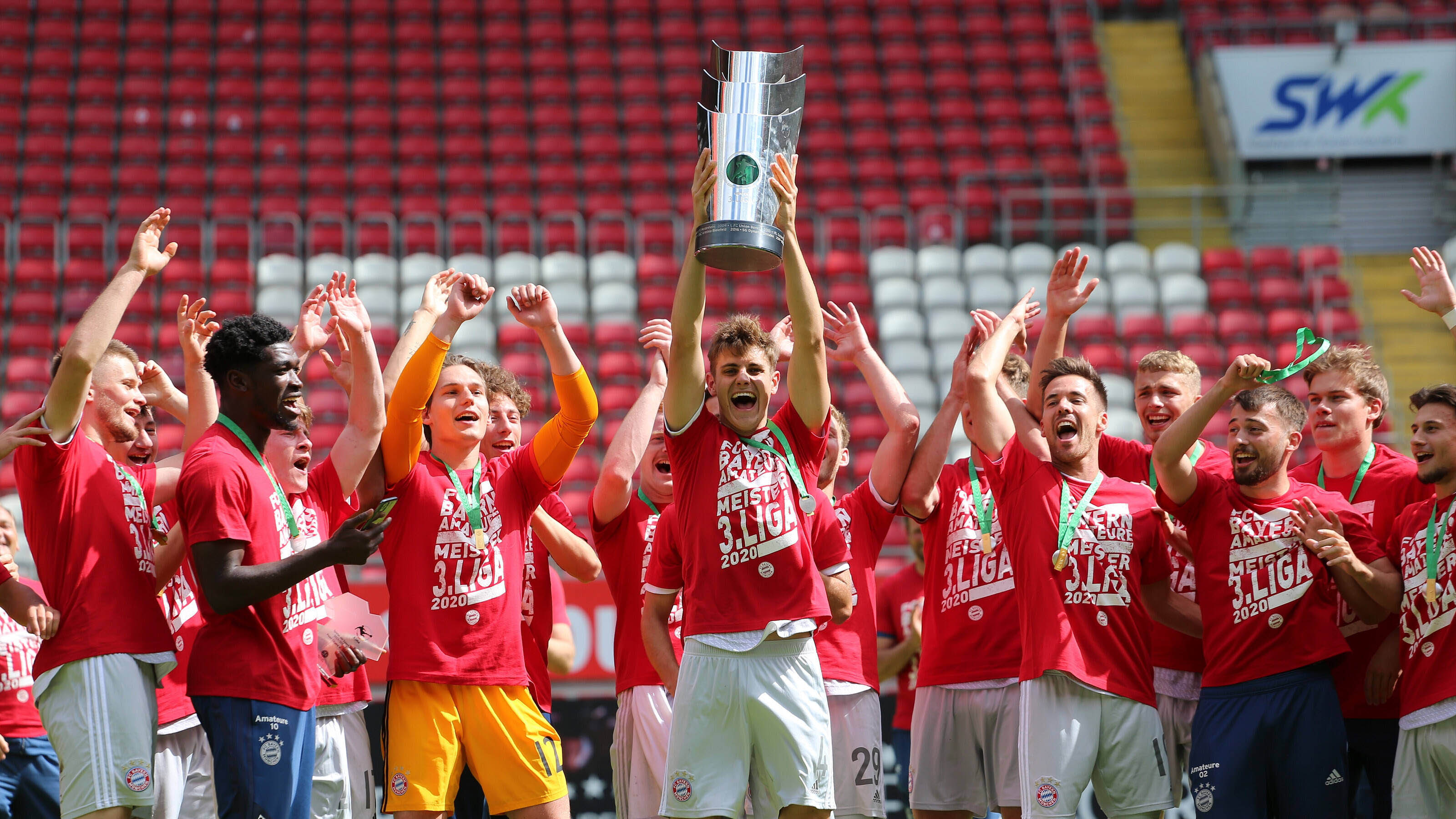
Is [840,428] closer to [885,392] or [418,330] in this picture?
[885,392]

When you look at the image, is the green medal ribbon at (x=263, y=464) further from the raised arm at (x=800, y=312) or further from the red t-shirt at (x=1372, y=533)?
the red t-shirt at (x=1372, y=533)

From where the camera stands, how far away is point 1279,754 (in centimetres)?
489

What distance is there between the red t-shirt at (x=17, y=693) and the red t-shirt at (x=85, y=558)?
4.46 feet

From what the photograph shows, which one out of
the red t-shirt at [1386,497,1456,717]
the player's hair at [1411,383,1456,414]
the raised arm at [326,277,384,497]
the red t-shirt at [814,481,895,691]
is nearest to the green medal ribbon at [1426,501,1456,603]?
the red t-shirt at [1386,497,1456,717]

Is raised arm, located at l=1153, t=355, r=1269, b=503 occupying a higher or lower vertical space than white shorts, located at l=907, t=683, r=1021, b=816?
higher

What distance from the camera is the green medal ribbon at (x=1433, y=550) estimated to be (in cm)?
483

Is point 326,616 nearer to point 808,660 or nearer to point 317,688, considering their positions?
point 317,688

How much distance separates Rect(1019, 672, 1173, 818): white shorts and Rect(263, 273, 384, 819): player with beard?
252cm

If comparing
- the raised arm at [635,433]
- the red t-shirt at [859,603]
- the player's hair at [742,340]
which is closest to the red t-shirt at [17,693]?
the raised arm at [635,433]

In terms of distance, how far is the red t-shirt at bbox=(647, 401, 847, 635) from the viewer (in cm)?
442

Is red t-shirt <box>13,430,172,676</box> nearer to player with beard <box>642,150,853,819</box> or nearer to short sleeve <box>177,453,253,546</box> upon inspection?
short sleeve <box>177,453,253,546</box>

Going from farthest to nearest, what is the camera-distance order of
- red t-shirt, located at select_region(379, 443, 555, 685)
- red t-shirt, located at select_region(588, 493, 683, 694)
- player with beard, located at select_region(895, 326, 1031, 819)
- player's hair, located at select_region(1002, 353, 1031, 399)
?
player's hair, located at select_region(1002, 353, 1031, 399), red t-shirt, located at select_region(588, 493, 683, 694), player with beard, located at select_region(895, 326, 1031, 819), red t-shirt, located at select_region(379, 443, 555, 685)

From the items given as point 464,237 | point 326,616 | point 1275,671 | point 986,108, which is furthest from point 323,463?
point 986,108

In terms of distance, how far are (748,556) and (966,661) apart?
139cm
